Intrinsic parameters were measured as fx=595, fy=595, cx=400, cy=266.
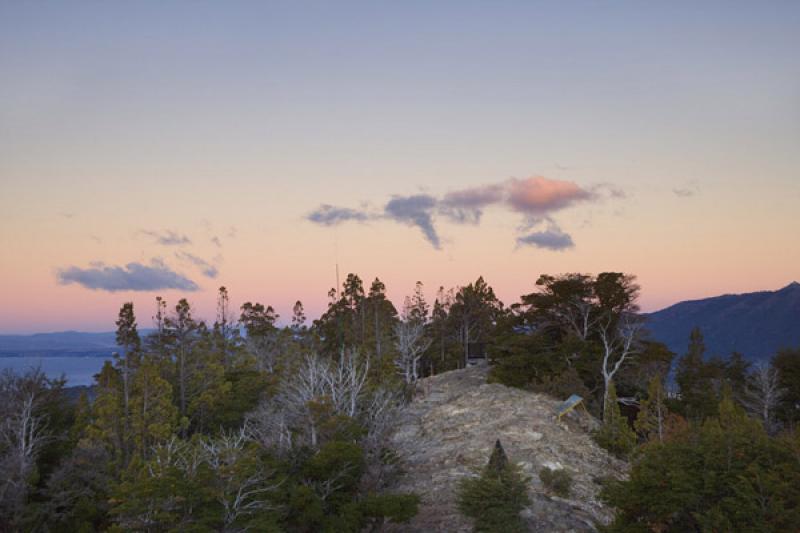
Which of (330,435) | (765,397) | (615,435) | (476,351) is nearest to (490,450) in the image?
(615,435)

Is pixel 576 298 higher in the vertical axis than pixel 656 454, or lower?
higher

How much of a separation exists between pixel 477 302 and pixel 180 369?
43716mm

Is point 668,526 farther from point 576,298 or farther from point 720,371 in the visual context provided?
point 720,371

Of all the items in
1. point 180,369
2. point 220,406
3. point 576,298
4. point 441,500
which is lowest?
point 441,500

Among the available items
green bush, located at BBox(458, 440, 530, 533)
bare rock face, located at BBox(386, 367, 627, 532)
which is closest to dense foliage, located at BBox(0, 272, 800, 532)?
green bush, located at BBox(458, 440, 530, 533)

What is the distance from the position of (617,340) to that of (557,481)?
2563 centimetres

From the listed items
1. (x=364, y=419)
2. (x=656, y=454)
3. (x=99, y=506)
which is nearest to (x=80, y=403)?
(x=99, y=506)

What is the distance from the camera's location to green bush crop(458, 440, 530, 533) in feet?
72.3

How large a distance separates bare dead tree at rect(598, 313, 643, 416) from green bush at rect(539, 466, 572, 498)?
59.8 ft

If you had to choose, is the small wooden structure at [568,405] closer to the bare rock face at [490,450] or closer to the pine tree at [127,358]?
the bare rock face at [490,450]

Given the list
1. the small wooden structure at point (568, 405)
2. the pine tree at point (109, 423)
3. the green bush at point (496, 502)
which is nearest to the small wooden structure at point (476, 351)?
the small wooden structure at point (568, 405)

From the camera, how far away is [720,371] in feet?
227

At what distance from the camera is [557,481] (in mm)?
31594

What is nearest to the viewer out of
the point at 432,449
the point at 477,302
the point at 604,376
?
the point at 432,449
